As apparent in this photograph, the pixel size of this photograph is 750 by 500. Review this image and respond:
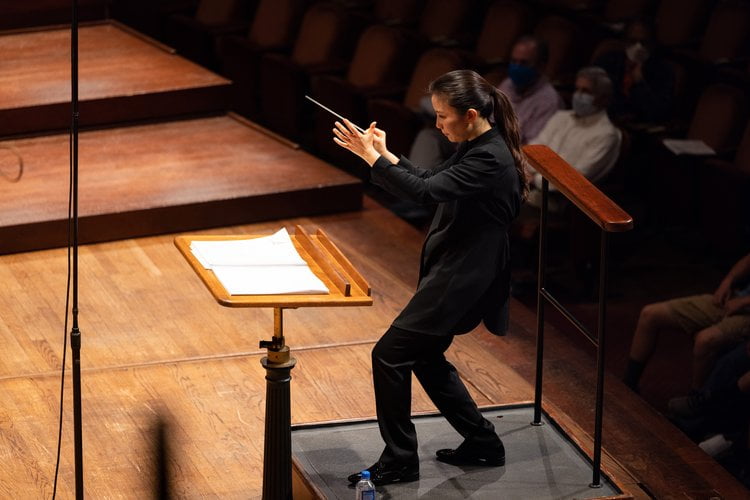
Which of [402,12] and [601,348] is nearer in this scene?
[601,348]

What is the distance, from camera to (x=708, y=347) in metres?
3.42

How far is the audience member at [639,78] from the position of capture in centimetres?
459

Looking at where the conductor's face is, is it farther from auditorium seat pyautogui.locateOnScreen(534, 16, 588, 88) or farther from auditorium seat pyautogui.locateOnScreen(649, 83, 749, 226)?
auditorium seat pyautogui.locateOnScreen(534, 16, 588, 88)

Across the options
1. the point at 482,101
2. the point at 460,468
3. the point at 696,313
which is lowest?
the point at 696,313

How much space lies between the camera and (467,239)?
229cm

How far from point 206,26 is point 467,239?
3799 millimetres

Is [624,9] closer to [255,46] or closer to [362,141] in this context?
[255,46]

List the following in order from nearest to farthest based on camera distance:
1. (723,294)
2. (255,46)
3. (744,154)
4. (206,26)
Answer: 1. (723,294)
2. (744,154)
3. (255,46)
4. (206,26)

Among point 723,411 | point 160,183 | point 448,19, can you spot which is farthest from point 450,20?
point 723,411

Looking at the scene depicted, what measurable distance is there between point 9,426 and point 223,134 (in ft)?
6.03

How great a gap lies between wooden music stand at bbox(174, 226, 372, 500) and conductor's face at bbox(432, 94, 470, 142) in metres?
0.28

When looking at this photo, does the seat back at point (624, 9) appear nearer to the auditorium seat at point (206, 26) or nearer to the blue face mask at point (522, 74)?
the blue face mask at point (522, 74)

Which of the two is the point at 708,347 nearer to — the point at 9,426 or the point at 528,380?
the point at 528,380

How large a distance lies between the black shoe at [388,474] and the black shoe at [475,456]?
105 mm
